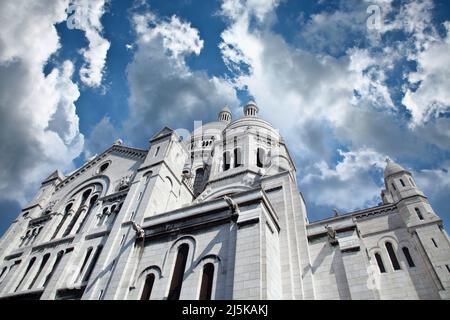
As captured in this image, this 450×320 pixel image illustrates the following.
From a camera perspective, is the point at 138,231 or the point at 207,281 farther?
the point at 138,231

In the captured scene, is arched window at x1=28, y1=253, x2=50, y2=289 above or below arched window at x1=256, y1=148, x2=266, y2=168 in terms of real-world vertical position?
below

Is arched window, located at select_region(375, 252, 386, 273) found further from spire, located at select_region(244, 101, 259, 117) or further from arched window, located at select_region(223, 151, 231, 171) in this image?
spire, located at select_region(244, 101, 259, 117)

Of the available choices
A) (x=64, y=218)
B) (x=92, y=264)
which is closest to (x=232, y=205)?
(x=92, y=264)

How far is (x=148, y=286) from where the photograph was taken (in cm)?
1592

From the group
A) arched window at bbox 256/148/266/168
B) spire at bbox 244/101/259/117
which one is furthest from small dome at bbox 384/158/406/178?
spire at bbox 244/101/259/117

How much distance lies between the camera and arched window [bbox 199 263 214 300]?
13.8 metres

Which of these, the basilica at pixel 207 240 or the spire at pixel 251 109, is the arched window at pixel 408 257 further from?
the spire at pixel 251 109

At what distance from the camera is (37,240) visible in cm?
2389

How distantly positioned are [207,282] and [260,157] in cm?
1771

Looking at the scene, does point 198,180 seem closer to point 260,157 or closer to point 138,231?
point 260,157

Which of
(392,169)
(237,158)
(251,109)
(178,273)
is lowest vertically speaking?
(178,273)

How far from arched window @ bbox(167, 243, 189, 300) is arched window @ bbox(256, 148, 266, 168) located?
14665mm

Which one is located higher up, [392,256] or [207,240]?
[392,256]

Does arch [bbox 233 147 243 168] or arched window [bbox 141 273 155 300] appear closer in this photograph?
arched window [bbox 141 273 155 300]
